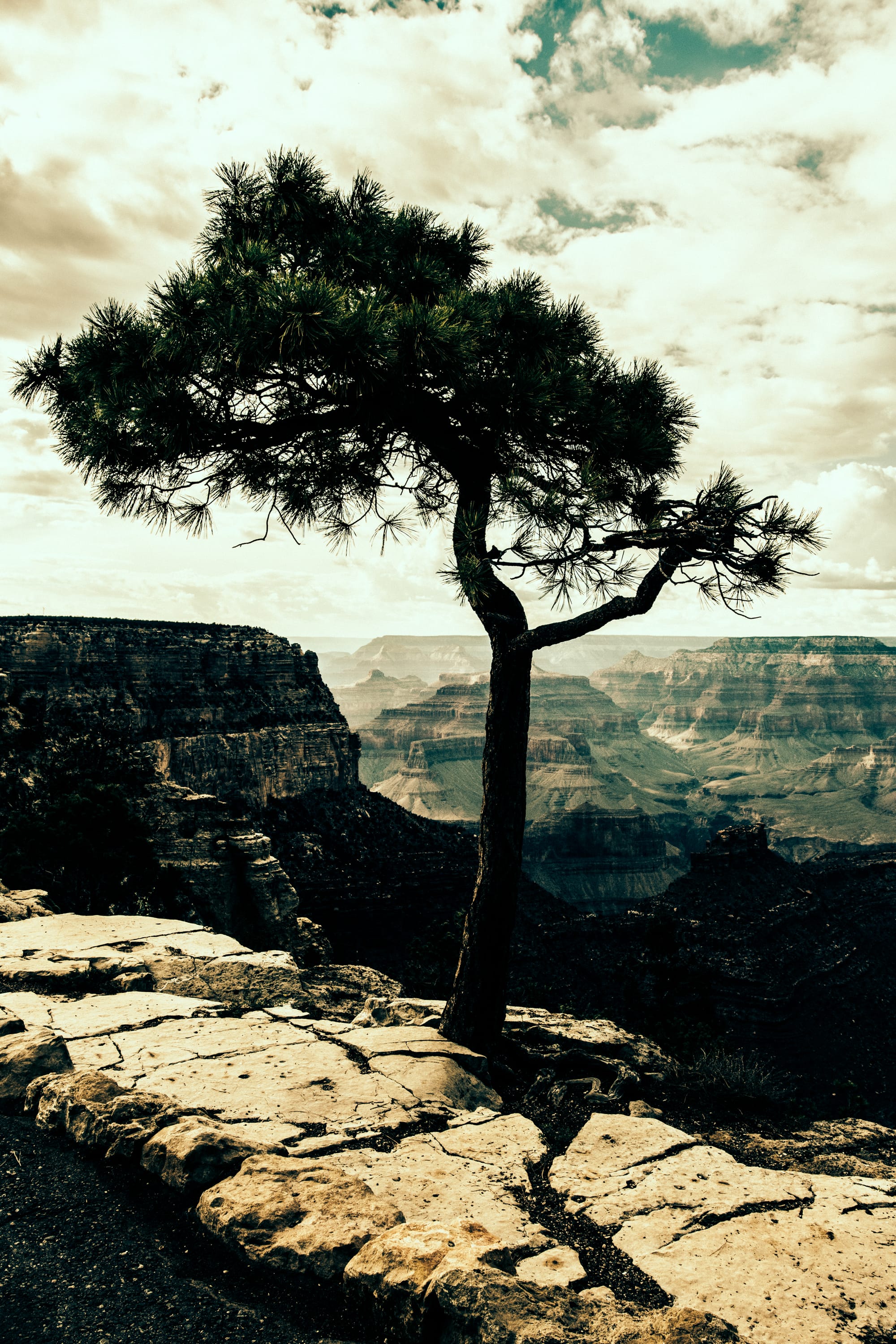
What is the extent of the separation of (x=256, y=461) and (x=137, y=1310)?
6231 mm

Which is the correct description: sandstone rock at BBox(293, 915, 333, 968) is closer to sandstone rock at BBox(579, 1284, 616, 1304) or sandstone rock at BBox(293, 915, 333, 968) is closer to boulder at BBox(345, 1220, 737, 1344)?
sandstone rock at BBox(579, 1284, 616, 1304)

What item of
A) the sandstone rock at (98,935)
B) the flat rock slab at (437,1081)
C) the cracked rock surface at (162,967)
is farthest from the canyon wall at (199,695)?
the flat rock slab at (437,1081)

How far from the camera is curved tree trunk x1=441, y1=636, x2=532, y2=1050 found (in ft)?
21.9

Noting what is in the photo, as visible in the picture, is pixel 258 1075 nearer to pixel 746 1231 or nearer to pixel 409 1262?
pixel 409 1262

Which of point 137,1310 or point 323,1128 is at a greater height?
point 137,1310

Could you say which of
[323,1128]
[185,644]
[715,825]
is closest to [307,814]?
[185,644]

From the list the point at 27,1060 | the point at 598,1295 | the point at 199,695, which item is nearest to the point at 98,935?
the point at 27,1060

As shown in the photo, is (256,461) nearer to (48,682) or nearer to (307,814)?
(48,682)

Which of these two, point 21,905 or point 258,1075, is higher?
point 258,1075

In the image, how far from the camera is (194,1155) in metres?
3.55

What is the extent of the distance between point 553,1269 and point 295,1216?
1.10 m

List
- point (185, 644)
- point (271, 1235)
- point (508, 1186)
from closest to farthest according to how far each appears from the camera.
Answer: point (271, 1235) → point (508, 1186) → point (185, 644)

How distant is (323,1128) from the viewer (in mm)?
4512

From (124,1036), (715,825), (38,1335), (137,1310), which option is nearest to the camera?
(38,1335)
